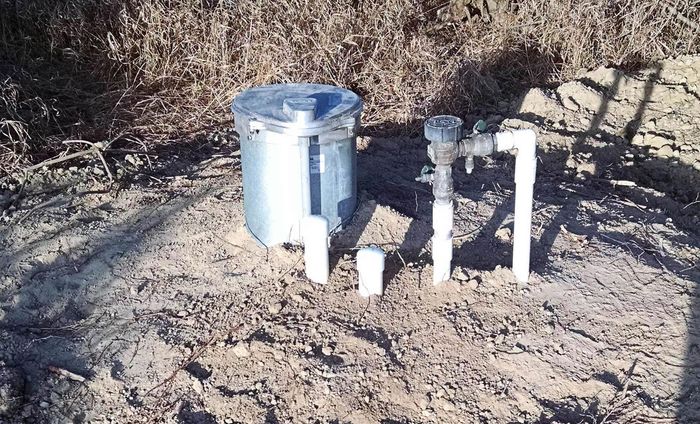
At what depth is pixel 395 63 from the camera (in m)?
5.71

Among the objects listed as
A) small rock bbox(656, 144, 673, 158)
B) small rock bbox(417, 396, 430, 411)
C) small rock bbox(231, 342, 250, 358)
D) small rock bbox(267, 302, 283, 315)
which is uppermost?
small rock bbox(656, 144, 673, 158)

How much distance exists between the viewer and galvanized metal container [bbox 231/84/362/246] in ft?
10.7

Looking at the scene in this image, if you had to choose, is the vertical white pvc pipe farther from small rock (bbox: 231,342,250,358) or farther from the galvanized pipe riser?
small rock (bbox: 231,342,250,358)

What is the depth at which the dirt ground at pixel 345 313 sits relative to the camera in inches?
112

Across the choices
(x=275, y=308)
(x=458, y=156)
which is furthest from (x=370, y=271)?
(x=458, y=156)

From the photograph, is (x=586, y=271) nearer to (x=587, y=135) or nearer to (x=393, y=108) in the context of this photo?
(x=587, y=135)

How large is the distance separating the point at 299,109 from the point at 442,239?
77cm

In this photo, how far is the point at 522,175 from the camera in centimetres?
305

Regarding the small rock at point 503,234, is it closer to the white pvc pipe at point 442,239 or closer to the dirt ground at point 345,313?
the dirt ground at point 345,313

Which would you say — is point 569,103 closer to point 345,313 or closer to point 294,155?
point 294,155

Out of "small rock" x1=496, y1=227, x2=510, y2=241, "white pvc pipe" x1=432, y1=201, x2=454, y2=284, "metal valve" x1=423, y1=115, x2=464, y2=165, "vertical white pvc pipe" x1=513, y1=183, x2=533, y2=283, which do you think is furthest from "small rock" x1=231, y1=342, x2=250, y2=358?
"small rock" x1=496, y1=227, x2=510, y2=241

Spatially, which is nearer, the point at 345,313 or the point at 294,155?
the point at 345,313

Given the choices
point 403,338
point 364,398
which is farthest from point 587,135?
point 364,398

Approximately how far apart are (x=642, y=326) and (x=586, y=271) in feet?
1.23
